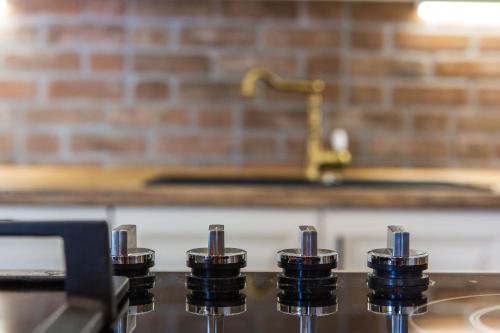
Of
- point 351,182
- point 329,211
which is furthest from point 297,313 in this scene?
point 351,182

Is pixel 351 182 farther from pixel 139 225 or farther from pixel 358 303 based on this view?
pixel 358 303

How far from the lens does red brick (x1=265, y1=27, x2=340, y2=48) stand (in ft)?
7.30

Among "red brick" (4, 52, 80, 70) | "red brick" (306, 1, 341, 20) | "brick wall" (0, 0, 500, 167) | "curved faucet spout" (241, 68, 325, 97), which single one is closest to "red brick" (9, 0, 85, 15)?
"brick wall" (0, 0, 500, 167)

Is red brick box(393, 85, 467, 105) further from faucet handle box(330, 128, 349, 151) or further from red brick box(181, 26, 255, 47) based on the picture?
red brick box(181, 26, 255, 47)

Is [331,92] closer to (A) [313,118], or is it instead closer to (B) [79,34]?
(A) [313,118]

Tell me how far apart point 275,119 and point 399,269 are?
1663 mm

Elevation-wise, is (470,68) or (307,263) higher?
(470,68)

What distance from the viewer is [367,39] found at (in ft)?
7.33

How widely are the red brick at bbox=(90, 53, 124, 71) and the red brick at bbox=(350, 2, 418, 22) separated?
2.51 feet

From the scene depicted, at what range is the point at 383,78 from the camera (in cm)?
224

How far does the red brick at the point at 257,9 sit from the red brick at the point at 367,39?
0.21 m

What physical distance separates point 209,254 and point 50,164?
5.73 ft

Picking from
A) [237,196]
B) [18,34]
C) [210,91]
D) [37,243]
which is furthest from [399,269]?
[18,34]

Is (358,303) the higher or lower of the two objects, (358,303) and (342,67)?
the lower
